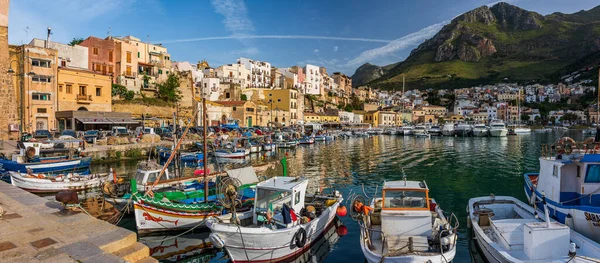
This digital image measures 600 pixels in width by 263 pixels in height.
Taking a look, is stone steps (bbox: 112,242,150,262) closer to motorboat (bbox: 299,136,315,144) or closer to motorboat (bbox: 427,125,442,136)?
motorboat (bbox: 299,136,315,144)

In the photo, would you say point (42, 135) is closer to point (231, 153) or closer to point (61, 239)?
point (231, 153)

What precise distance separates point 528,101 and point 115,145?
174 metres

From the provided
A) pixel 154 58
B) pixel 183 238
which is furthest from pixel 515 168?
pixel 154 58

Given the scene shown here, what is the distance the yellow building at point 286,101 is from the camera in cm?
7288

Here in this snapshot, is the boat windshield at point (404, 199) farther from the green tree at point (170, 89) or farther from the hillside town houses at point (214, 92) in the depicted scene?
the green tree at point (170, 89)

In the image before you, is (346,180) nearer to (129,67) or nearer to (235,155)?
(235,155)

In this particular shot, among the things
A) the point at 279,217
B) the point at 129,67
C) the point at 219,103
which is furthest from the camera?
the point at 219,103

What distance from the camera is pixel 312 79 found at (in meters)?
105

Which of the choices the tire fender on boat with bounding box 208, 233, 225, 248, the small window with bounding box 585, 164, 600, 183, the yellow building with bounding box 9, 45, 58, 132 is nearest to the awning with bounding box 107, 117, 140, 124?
the yellow building with bounding box 9, 45, 58, 132

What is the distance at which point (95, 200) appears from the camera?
50.1 feet

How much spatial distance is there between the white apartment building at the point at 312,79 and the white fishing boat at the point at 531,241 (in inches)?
3653

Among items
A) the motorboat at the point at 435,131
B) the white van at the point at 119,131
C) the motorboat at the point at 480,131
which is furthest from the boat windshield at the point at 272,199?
the motorboat at the point at 435,131

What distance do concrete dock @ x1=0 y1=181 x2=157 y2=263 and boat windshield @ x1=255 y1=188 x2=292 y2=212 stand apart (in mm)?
4433

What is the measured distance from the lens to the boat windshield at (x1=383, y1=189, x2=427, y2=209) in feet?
31.2
